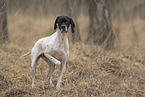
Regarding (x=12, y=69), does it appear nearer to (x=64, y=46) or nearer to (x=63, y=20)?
(x=64, y=46)

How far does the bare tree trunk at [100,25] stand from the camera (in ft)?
22.5

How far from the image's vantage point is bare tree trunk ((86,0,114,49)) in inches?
270

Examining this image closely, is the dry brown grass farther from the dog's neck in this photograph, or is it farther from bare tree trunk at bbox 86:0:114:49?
the dog's neck

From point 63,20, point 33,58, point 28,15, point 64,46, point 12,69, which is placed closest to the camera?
point 63,20

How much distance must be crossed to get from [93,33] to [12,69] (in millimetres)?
3360

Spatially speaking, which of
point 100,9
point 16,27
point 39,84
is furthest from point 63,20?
point 16,27

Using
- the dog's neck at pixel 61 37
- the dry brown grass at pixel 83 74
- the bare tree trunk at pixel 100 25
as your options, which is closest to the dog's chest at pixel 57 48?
the dog's neck at pixel 61 37

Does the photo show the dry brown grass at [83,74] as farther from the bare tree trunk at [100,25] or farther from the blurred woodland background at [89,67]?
the bare tree trunk at [100,25]

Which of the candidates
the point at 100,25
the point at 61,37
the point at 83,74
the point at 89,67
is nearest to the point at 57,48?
the point at 61,37

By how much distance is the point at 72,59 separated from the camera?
545cm

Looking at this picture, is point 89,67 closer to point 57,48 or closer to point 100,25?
point 57,48

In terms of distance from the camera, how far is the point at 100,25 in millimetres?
7137

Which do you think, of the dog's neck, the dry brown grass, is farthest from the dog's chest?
the dry brown grass

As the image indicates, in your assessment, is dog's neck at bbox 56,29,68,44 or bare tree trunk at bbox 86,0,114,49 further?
bare tree trunk at bbox 86,0,114,49
